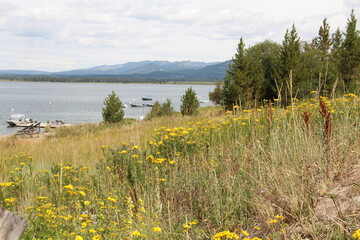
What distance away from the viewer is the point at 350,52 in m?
31.3

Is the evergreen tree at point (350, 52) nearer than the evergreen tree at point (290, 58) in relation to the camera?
No

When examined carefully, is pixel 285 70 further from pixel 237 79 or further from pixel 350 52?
pixel 350 52

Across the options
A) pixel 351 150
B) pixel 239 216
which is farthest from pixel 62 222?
pixel 351 150

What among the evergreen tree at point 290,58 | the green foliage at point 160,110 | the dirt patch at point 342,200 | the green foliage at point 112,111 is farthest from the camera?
the green foliage at point 160,110

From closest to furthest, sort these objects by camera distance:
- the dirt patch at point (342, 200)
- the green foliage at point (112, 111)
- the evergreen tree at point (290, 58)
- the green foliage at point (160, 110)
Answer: the dirt patch at point (342, 200) → the evergreen tree at point (290, 58) → the green foliage at point (112, 111) → the green foliage at point (160, 110)

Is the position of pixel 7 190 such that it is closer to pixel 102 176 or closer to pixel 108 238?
pixel 102 176

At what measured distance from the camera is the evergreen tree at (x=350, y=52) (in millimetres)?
30734

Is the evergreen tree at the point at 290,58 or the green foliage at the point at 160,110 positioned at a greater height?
the evergreen tree at the point at 290,58

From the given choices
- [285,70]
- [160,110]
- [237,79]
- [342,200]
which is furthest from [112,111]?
[342,200]

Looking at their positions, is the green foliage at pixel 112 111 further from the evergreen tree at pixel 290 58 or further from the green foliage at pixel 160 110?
the evergreen tree at pixel 290 58

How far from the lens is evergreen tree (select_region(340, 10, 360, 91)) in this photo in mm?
30734

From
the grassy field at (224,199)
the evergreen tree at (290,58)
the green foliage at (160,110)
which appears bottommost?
the green foliage at (160,110)

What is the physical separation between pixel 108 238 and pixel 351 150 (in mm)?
3001

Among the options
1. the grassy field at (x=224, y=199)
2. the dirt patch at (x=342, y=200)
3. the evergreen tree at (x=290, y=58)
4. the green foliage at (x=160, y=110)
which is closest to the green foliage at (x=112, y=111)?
the green foliage at (x=160, y=110)
